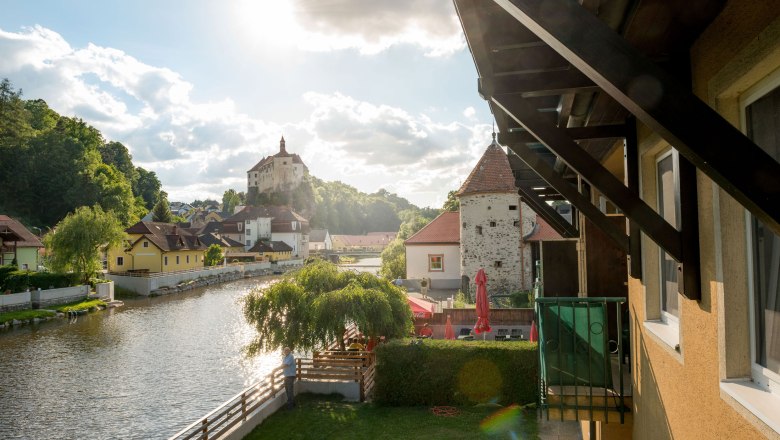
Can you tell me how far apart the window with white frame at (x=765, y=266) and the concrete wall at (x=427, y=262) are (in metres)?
30.3

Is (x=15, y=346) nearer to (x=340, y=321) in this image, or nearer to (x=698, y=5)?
(x=340, y=321)

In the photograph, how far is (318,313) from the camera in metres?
13.9

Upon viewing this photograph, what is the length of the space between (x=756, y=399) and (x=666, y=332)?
5.13 ft

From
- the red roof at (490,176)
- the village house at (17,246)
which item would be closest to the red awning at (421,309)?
the red roof at (490,176)

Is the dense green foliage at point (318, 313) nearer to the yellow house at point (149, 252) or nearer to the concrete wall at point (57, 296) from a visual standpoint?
the concrete wall at point (57, 296)

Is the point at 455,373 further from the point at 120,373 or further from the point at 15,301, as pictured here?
the point at 15,301

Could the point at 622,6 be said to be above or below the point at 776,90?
above

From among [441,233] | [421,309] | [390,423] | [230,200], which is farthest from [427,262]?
[230,200]

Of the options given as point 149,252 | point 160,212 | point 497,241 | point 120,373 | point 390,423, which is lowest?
point 120,373

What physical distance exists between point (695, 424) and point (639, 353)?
5.25 ft

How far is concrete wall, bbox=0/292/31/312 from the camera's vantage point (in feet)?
94.2

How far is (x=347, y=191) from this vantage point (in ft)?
491

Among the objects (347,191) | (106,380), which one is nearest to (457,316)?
(106,380)

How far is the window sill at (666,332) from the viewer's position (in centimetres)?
332
